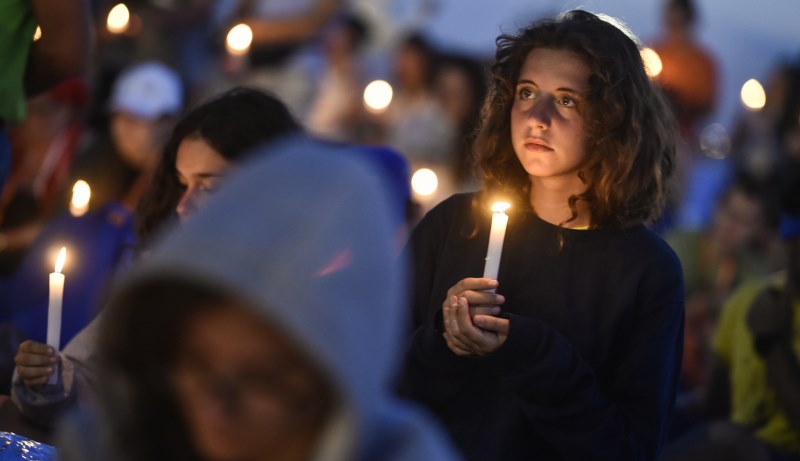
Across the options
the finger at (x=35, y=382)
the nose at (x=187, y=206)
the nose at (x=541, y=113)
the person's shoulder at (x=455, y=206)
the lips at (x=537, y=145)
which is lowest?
the finger at (x=35, y=382)

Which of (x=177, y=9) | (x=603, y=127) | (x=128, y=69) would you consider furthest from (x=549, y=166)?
(x=177, y=9)

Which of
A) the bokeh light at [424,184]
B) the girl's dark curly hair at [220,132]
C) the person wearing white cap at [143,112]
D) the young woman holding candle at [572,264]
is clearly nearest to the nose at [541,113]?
the young woman holding candle at [572,264]

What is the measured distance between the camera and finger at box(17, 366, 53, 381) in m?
2.84

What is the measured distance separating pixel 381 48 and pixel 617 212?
6415mm

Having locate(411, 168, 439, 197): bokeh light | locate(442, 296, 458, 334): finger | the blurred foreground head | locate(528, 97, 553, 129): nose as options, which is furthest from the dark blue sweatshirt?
locate(411, 168, 439, 197): bokeh light

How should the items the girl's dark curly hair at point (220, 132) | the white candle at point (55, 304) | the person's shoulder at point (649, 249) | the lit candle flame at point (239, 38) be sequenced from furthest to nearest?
the lit candle flame at point (239, 38) → the girl's dark curly hair at point (220, 132) → the person's shoulder at point (649, 249) → the white candle at point (55, 304)

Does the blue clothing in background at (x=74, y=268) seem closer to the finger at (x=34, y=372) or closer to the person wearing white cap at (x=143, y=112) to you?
the finger at (x=34, y=372)

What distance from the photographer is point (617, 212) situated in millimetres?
3029

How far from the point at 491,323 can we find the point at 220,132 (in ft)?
3.70

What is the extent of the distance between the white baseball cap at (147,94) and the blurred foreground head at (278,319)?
4.91 meters

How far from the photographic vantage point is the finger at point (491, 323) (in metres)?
2.67

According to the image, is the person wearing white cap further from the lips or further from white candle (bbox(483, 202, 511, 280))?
white candle (bbox(483, 202, 511, 280))

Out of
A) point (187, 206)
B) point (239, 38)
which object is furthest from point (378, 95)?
point (187, 206)

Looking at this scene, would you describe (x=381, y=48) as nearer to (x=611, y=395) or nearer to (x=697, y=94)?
(x=697, y=94)
